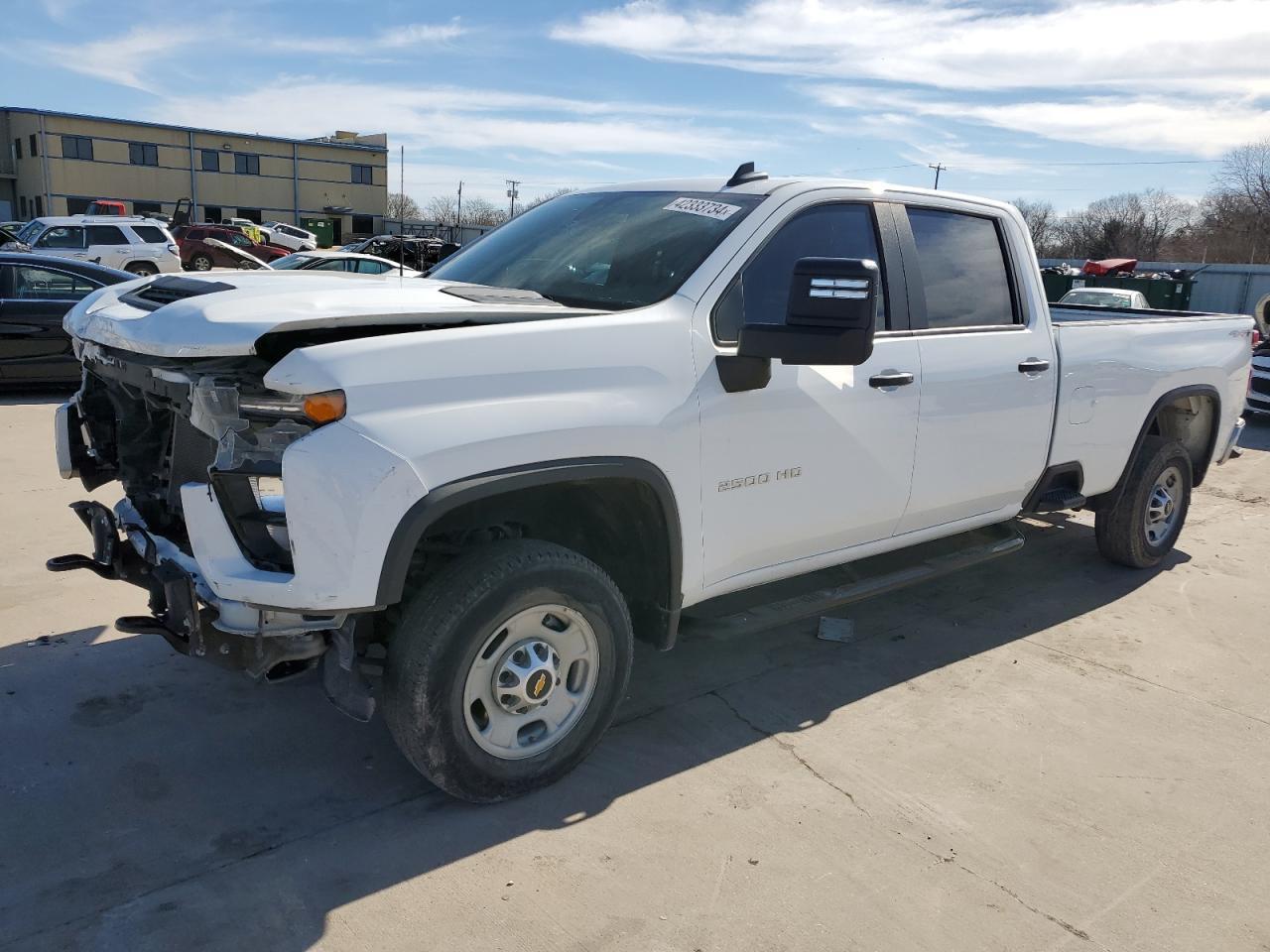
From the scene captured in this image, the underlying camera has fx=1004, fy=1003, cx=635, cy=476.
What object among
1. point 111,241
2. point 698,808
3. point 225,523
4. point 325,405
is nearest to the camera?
Answer: point 325,405

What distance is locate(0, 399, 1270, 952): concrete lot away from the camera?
276 cm

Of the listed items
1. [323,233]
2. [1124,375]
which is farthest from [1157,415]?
[323,233]

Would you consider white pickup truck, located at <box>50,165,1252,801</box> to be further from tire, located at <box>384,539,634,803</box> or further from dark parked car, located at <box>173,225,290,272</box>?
dark parked car, located at <box>173,225,290,272</box>

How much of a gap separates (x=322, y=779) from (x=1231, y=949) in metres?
2.79

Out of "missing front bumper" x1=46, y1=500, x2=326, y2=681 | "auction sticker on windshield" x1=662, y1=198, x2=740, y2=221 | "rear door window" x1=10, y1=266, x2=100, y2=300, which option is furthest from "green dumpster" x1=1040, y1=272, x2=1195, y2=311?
"missing front bumper" x1=46, y1=500, x2=326, y2=681

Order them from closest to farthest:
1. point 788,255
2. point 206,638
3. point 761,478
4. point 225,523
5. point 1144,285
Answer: point 225,523
point 206,638
point 761,478
point 788,255
point 1144,285

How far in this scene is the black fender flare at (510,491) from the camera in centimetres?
270

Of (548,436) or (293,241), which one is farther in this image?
(293,241)

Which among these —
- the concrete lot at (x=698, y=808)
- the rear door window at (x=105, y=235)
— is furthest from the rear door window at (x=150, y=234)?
the concrete lot at (x=698, y=808)

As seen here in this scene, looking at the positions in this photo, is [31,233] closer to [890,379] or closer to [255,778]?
[255,778]

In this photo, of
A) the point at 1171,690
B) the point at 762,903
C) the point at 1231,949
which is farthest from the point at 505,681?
the point at 1171,690

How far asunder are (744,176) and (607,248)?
0.62m

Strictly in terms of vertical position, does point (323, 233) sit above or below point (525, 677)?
above

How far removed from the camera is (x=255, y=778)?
3.38m
